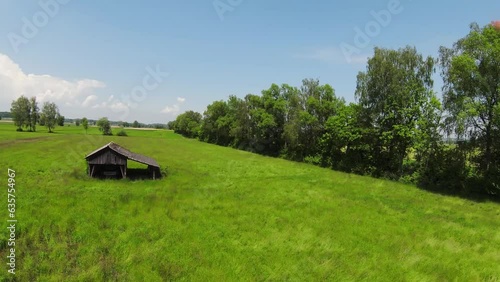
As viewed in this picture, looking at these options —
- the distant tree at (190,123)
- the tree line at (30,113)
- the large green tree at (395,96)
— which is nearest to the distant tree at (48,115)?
the tree line at (30,113)

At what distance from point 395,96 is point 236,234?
35.1m

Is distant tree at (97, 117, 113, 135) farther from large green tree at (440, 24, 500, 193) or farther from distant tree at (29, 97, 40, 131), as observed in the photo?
large green tree at (440, 24, 500, 193)

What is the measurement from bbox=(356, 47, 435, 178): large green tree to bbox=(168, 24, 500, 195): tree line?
0.40ft

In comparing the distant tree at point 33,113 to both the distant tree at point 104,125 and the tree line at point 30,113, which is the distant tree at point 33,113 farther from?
the distant tree at point 104,125

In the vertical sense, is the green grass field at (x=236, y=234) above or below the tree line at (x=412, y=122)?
below

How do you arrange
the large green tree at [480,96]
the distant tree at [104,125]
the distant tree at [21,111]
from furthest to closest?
1. the distant tree at [104,125]
2. the distant tree at [21,111]
3. the large green tree at [480,96]

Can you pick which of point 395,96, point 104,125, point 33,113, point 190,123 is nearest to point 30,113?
point 33,113

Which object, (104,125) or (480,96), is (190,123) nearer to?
(104,125)

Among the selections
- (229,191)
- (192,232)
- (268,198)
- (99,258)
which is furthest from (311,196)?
(99,258)

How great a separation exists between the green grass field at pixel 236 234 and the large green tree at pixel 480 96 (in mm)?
7536

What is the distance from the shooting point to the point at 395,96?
42.7m

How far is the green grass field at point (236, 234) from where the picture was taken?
544 inches

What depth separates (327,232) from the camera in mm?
18797

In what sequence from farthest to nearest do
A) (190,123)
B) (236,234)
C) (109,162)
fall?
1. (190,123)
2. (109,162)
3. (236,234)
